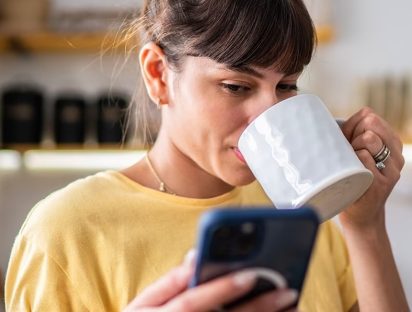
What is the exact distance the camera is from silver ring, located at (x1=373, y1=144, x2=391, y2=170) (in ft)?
3.19

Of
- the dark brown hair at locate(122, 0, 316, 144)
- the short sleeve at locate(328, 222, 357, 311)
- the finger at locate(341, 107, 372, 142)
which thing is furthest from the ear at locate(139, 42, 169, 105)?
the short sleeve at locate(328, 222, 357, 311)

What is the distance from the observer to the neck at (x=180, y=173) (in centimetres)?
109

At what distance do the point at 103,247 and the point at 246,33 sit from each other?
12.8 inches

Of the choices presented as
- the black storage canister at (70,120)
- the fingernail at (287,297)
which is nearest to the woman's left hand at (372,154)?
the fingernail at (287,297)

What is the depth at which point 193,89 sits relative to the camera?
3.16 ft

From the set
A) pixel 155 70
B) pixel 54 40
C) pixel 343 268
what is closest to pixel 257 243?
pixel 155 70

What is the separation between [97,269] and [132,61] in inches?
21.7

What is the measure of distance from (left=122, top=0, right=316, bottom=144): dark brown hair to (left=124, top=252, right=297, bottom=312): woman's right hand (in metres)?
0.37

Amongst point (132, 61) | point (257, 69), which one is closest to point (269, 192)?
point (257, 69)

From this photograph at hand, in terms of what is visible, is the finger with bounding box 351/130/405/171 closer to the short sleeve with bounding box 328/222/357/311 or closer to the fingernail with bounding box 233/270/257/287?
the short sleeve with bounding box 328/222/357/311

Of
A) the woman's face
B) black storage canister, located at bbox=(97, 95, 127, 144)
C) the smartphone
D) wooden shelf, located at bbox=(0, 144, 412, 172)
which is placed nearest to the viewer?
the smartphone

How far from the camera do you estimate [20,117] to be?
8.82ft

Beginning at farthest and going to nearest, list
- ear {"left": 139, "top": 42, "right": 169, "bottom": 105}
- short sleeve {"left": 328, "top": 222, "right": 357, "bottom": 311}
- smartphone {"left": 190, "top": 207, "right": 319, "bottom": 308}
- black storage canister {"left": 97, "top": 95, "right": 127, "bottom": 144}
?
black storage canister {"left": 97, "top": 95, "right": 127, "bottom": 144} < short sleeve {"left": 328, "top": 222, "right": 357, "bottom": 311} < ear {"left": 139, "top": 42, "right": 169, "bottom": 105} < smartphone {"left": 190, "top": 207, "right": 319, "bottom": 308}

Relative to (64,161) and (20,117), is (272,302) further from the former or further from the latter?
(64,161)
